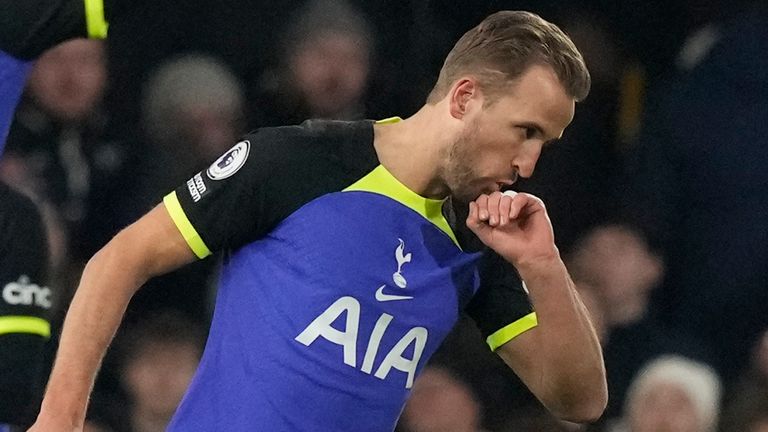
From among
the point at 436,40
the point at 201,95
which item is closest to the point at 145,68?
the point at 201,95

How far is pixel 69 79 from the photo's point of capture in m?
2.67

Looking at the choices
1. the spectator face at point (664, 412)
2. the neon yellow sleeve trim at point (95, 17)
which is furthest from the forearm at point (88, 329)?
the spectator face at point (664, 412)

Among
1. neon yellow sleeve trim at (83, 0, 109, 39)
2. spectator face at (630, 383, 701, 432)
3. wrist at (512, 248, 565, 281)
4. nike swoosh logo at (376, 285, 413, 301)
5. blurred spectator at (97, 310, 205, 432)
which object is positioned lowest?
spectator face at (630, 383, 701, 432)

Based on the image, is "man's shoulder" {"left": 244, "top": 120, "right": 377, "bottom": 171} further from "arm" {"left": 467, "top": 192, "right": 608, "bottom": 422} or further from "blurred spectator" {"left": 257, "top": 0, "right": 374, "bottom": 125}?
"blurred spectator" {"left": 257, "top": 0, "right": 374, "bottom": 125}

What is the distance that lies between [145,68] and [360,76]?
442mm

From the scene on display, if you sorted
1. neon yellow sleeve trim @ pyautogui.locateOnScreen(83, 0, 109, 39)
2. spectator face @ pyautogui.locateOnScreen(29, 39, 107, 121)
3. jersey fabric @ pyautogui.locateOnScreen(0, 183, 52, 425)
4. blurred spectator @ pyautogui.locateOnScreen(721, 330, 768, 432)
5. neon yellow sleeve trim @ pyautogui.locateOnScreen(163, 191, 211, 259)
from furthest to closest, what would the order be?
blurred spectator @ pyautogui.locateOnScreen(721, 330, 768, 432) < spectator face @ pyautogui.locateOnScreen(29, 39, 107, 121) < jersey fabric @ pyautogui.locateOnScreen(0, 183, 52, 425) < neon yellow sleeve trim @ pyautogui.locateOnScreen(83, 0, 109, 39) < neon yellow sleeve trim @ pyautogui.locateOnScreen(163, 191, 211, 259)

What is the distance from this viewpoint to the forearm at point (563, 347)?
66.2 inches

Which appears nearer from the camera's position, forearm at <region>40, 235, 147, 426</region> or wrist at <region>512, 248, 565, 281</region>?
forearm at <region>40, 235, 147, 426</region>

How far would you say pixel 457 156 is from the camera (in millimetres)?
1688

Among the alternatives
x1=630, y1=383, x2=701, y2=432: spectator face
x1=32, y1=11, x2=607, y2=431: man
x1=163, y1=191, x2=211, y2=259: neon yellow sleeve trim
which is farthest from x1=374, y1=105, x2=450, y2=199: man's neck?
x1=630, y1=383, x2=701, y2=432: spectator face

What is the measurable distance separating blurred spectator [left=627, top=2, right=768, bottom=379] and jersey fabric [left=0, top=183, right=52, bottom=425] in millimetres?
1443

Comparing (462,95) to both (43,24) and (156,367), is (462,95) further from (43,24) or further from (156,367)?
(156,367)

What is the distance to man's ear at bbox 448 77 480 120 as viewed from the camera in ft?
5.57

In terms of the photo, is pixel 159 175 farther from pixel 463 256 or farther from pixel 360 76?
pixel 463 256
